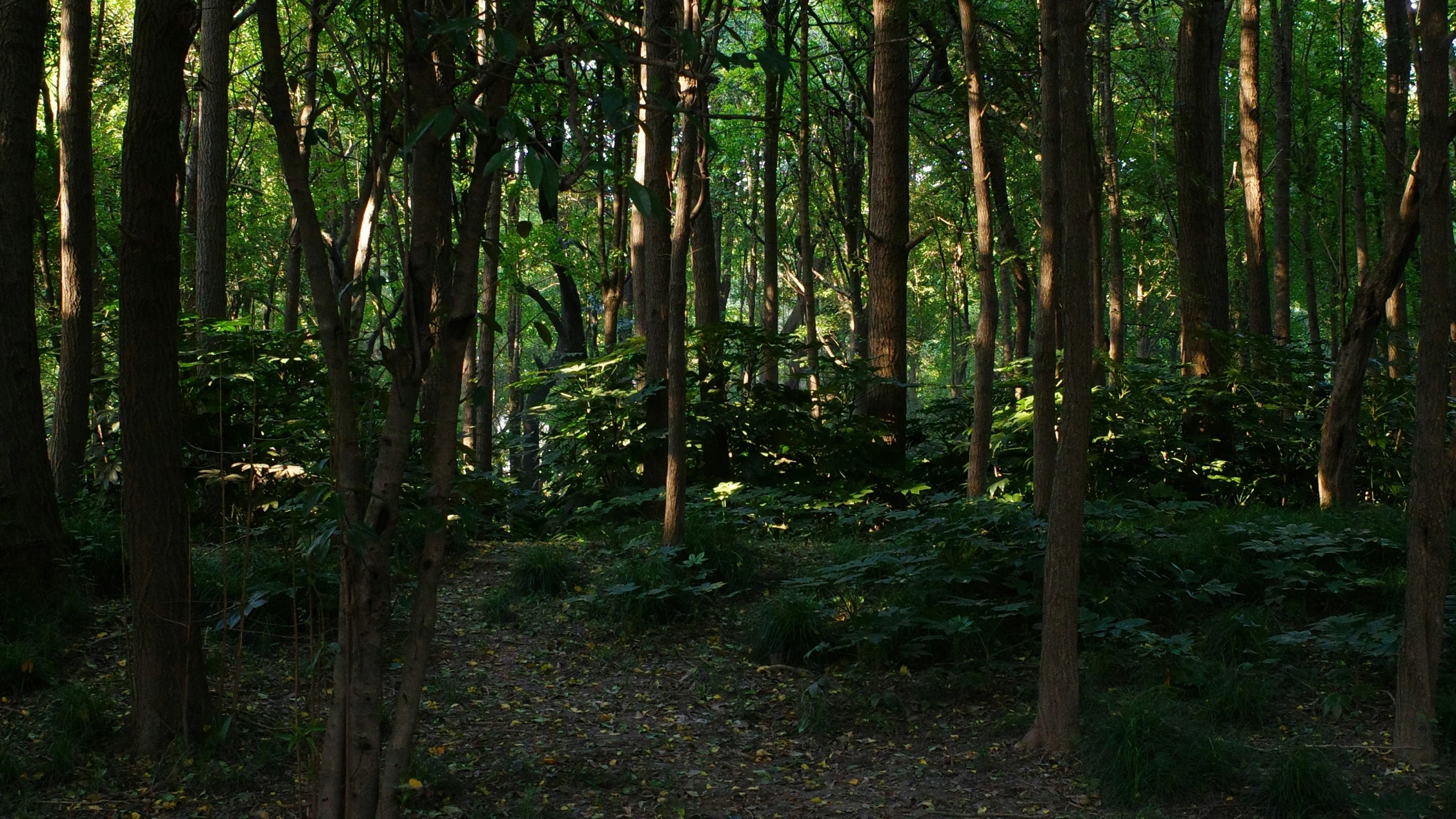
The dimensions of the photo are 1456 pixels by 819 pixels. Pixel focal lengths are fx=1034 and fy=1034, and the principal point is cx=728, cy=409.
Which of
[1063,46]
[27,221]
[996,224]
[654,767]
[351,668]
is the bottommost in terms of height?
[654,767]

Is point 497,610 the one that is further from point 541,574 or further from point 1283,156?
point 1283,156

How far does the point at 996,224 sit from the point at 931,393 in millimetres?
38809

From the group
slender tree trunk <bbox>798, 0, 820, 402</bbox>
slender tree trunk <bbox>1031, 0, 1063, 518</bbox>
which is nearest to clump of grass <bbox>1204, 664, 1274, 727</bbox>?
slender tree trunk <bbox>1031, 0, 1063, 518</bbox>

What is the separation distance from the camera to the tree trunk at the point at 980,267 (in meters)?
8.34

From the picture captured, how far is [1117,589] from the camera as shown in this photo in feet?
21.6

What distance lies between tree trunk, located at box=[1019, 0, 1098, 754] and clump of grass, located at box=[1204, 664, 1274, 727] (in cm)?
94

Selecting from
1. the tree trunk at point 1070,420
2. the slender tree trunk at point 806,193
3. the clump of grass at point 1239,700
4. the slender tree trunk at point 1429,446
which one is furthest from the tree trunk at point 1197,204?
the tree trunk at point 1070,420

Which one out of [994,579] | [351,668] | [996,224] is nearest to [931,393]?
[996,224]

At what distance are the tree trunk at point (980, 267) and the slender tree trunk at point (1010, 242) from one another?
11.1 feet

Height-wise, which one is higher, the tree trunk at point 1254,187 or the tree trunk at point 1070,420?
the tree trunk at point 1254,187

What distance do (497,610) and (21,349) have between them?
3330 mm

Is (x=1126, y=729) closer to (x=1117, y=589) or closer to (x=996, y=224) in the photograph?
(x=1117, y=589)

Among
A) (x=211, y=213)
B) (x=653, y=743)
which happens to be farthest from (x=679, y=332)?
(x=211, y=213)

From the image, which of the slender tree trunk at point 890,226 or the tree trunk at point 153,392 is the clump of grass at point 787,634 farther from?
the slender tree trunk at point 890,226
